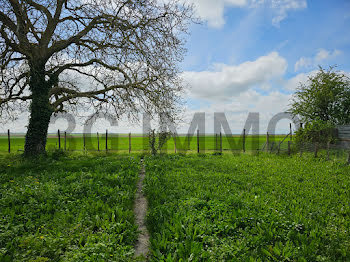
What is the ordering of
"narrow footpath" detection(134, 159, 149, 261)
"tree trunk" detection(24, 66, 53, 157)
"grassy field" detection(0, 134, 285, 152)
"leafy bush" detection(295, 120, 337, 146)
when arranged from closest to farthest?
"narrow footpath" detection(134, 159, 149, 261) → "tree trunk" detection(24, 66, 53, 157) → "leafy bush" detection(295, 120, 337, 146) → "grassy field" detection(0, 134, 285, 152)

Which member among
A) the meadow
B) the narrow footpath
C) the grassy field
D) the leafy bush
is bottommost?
the narrow footpath

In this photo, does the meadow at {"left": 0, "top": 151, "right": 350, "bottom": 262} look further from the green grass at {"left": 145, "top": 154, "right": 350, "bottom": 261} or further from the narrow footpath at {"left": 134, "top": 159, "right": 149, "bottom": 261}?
the narrow footpath at {"left": 134, "top": 159, "right": 149, "bottom": 261}

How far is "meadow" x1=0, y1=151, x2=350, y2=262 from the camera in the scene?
3.95 metres

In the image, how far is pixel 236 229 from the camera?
15.7 feet

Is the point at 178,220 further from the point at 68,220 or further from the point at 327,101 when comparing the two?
the point at 327,101

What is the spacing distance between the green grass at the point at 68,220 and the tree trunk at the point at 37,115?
18.9 feet

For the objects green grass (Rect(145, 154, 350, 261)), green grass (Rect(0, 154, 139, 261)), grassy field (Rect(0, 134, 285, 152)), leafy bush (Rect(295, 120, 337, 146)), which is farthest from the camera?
grassy field (Rect(0, 134, 285, 152))

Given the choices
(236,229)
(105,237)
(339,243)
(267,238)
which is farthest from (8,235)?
(339,243)

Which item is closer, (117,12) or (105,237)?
(105,237)

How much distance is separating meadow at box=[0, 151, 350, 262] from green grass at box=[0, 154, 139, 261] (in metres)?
0.02

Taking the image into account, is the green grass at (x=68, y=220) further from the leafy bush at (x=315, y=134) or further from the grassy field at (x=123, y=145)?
the leafy bush at (x=315, y=134)

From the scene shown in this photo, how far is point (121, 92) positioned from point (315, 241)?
11254 mm

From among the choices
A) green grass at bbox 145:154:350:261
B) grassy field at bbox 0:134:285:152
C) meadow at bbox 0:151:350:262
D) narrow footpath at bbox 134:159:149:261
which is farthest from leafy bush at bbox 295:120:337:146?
narrow footpath at bbox 134:159:149:261

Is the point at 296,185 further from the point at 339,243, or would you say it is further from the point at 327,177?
the point at 339,243
